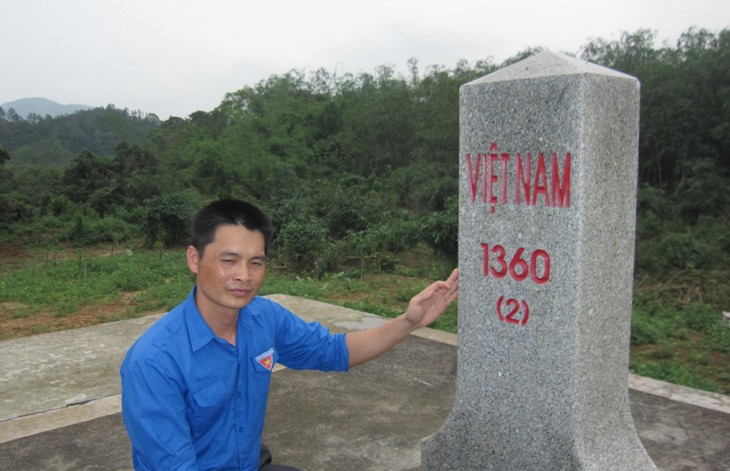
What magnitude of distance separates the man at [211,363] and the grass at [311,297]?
342cm

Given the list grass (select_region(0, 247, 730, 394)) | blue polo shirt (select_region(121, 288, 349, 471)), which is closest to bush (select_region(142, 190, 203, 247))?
grass (select_region(0, 247, 730, 394))

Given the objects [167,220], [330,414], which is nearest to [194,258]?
[330,414]

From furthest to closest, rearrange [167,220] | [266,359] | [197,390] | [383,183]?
[383,183] < [167,220] < [266,359] < [197,390]

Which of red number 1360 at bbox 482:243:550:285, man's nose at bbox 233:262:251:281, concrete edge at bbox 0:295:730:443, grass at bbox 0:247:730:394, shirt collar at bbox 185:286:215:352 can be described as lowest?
grass at bbox 0:247:730:394

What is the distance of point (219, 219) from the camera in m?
1.95

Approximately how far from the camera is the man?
1726mm

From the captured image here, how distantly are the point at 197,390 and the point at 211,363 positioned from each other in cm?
9

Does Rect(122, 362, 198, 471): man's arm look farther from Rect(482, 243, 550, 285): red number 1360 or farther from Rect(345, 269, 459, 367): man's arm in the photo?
Rect(482, 243, 550, 285): red number 1360

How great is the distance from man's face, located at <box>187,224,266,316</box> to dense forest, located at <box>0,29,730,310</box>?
22.7 feet

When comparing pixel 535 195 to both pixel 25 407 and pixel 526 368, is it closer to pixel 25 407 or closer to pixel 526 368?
pixel 526 368

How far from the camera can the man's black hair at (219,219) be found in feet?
6.40

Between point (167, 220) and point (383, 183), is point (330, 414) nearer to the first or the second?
point (167, 220)

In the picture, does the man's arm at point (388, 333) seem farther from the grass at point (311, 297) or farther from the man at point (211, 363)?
the grass at point (311, 297)

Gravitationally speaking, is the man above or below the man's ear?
below
